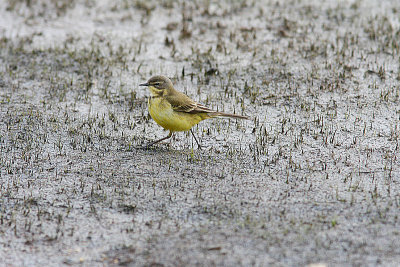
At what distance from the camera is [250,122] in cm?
1005

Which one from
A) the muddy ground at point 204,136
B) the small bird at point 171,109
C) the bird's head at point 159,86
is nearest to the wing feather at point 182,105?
the small bird at point 171,109

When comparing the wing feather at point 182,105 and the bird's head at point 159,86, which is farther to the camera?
the bird's head at point 159,86

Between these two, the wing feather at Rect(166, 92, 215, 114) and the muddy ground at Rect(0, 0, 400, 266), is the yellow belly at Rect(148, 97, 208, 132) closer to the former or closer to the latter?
the wing feather at Rect(166, 92, 215, 114)

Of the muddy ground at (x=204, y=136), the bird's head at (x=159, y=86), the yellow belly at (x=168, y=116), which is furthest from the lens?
the bird's head at (x=159, y=86)

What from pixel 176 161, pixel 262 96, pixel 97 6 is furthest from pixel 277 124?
pixel 97 6

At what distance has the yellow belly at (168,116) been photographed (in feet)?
28.1

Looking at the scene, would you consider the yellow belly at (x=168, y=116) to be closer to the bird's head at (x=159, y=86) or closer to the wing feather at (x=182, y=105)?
the wing feather at (x=182, y=105)

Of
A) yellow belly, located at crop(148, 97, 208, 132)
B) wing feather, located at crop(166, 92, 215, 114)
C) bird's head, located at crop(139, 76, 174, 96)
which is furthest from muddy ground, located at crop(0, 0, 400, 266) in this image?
bird's head, located at crop(139, 76, 174, 96)

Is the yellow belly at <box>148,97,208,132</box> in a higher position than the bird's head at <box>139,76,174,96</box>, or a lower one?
lower

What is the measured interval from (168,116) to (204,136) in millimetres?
1240

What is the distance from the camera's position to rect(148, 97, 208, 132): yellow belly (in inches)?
337

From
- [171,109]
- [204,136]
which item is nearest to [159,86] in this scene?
[171,109]

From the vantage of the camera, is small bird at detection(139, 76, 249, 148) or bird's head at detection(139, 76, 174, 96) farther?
bird's head at detection(139, 76, 174, 96)

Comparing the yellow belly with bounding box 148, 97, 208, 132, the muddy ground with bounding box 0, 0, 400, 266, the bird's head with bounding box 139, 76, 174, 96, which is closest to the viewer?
the muddy ground with bounding box 0, 0, 400, 266
